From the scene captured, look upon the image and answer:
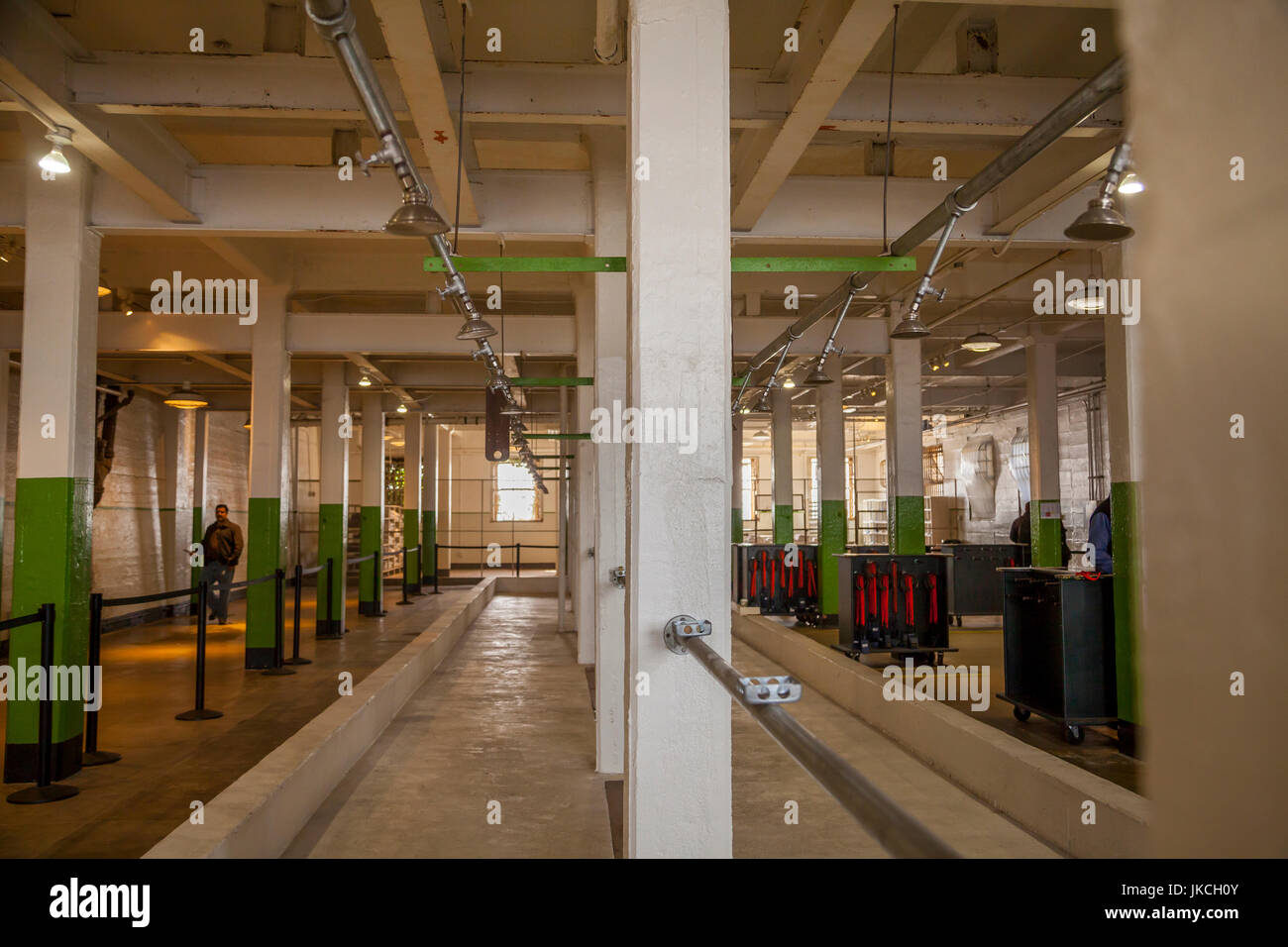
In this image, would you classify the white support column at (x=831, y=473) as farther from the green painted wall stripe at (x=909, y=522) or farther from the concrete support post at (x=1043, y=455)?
the concrete support post at (x=1043, y=455)

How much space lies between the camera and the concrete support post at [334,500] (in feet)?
39.1

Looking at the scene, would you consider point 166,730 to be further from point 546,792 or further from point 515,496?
point 515,496

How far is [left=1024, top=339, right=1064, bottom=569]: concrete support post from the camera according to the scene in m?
12.0

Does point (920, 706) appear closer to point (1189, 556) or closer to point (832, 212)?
point (832, 212)

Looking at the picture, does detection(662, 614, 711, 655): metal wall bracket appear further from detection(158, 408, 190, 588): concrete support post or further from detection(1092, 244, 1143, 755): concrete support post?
detection(158, 408, 190, 588): concrete support post

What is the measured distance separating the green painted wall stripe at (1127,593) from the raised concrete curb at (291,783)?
15.7 ft

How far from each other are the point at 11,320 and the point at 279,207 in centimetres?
475

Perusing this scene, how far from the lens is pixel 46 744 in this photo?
4.98 metres

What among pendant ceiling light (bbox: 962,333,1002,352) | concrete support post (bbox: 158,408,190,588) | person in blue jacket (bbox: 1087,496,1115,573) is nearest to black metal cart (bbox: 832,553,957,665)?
person in blue jacket (bbox: 1087,496,1115,573)

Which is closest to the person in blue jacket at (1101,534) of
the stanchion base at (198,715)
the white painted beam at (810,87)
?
the white painted beam at (810,87)

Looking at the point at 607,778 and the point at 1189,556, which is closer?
the point at 1189,556

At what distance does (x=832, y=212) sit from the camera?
21.8 ft
